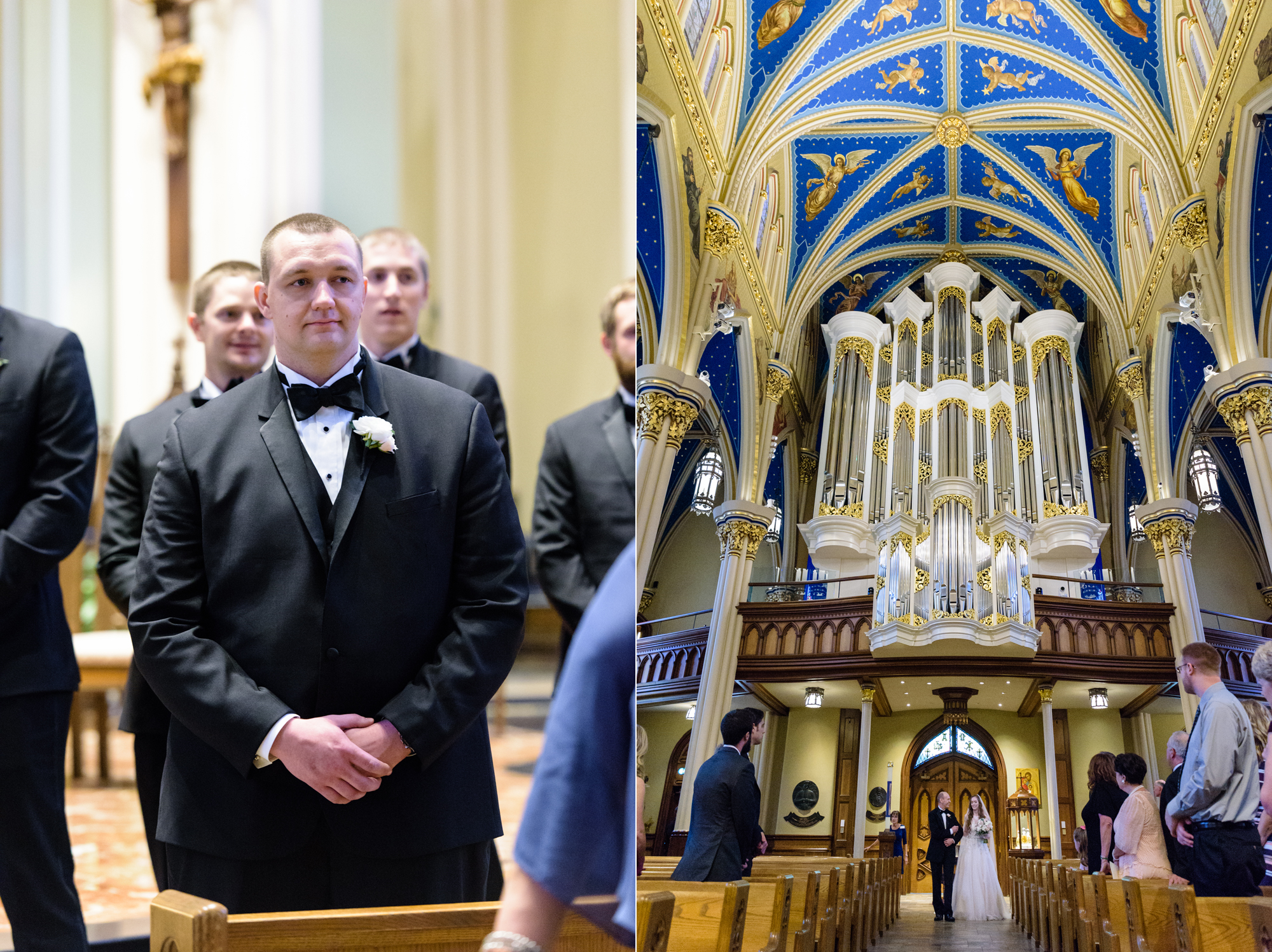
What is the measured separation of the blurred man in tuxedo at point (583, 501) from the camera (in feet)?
7.33

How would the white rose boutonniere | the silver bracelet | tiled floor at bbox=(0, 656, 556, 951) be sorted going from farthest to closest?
tiled floor at bbox=(0, 656, 556, 951) < the white rose boutonniere < the silver bracelet

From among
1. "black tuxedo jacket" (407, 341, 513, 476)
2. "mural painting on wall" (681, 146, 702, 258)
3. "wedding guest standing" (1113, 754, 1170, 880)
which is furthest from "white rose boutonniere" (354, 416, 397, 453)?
"wedding guest standing" (1113, 754, 1170, 880)

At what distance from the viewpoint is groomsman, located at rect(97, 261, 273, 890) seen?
2.85 m

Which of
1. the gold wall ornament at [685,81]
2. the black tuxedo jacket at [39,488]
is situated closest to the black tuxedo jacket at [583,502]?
the gold wall ornament at [685,81]

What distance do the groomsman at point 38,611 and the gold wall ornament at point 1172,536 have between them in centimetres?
220

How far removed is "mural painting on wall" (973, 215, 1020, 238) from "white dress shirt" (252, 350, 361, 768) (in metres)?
1.10

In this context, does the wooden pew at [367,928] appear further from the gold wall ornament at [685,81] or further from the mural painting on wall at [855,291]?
the gold wall ornament at [685,81]

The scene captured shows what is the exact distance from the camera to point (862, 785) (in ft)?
4.85

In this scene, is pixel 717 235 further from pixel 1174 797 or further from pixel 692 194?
pixel 1174 797

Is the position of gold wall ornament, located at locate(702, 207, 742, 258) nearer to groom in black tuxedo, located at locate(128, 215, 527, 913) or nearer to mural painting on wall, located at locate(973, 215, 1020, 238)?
mural painting on wall, located at locate(973, 215, 1020, 238)

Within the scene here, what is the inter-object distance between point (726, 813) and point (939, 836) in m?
0.28

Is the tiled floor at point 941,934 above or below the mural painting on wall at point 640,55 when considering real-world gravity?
below

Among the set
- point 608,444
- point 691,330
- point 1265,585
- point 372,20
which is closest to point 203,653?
point 608,444

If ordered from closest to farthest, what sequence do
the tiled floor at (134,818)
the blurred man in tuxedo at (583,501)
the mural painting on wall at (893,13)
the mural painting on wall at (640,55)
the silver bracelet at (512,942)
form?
1. the silver bracelet at (512,942)
2. the mural painting on wall at (640,55)
3. the mural painting on wall at (893,13)
4. the blurred man in tuxedo at (583,501)
5. the tiled floor at (134,818)
